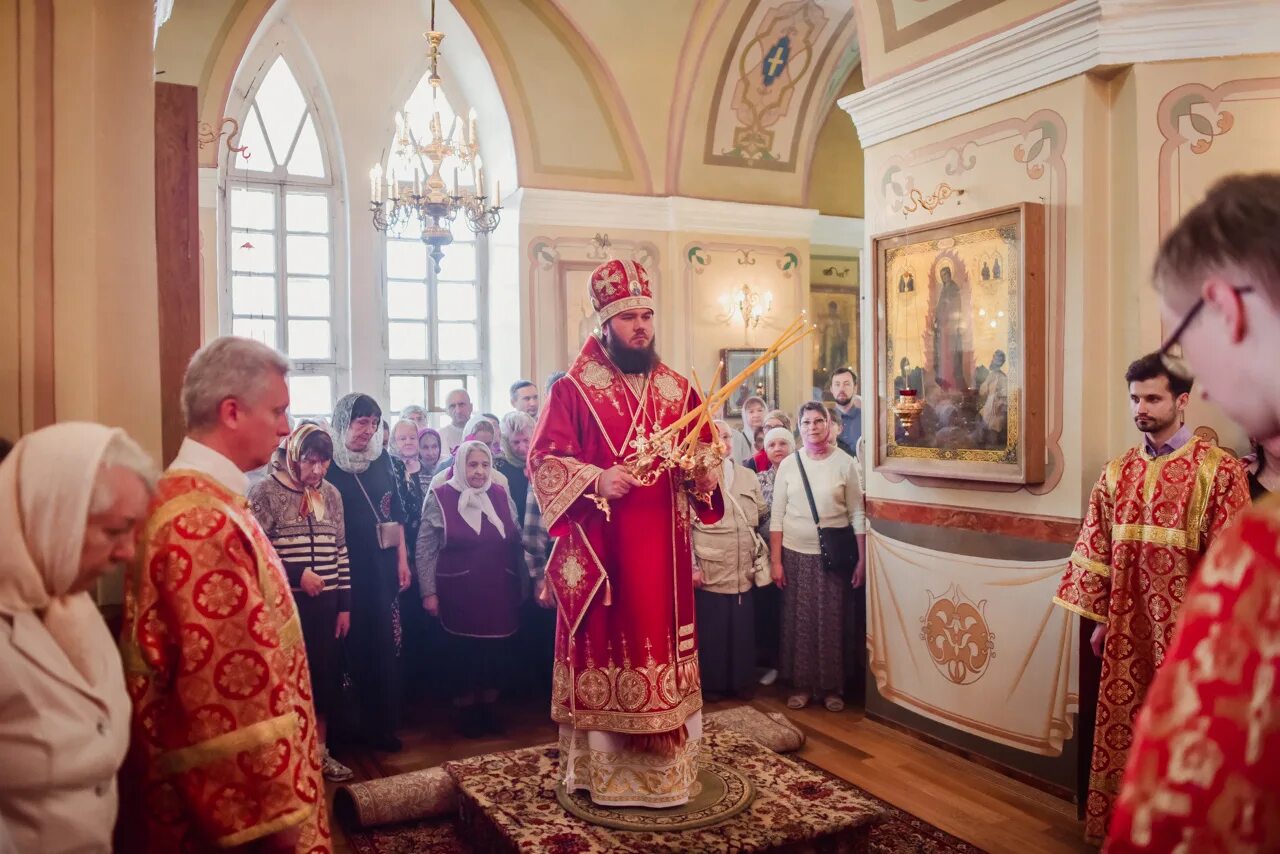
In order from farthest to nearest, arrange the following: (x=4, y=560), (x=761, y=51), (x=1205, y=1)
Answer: (x=761, y=51)
(x=1205, y=1)
(x=4, y=560)

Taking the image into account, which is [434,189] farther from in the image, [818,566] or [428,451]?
[818,566]

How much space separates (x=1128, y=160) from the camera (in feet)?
14.0

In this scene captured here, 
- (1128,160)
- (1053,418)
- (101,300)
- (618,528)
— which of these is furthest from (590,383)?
(1128,160)

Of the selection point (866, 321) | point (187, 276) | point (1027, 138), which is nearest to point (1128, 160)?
point (1027, 138)

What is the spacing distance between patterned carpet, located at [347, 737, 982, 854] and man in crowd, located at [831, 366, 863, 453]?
4077 millimetres

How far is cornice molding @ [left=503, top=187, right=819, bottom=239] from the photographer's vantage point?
8852 millimetres

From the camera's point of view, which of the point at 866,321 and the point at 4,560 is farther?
the point at 866,321

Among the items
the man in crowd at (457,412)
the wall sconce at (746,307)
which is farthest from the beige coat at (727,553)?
the wall sconce at (746,307)

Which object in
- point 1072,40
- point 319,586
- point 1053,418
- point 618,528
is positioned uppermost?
point 1072,40

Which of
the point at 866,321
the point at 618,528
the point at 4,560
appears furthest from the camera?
the point at 866,321

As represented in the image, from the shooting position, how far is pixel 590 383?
369cm

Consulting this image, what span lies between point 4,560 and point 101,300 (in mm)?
1064

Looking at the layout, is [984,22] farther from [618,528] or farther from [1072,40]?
[618,528]

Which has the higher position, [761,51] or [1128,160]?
[761,51]
